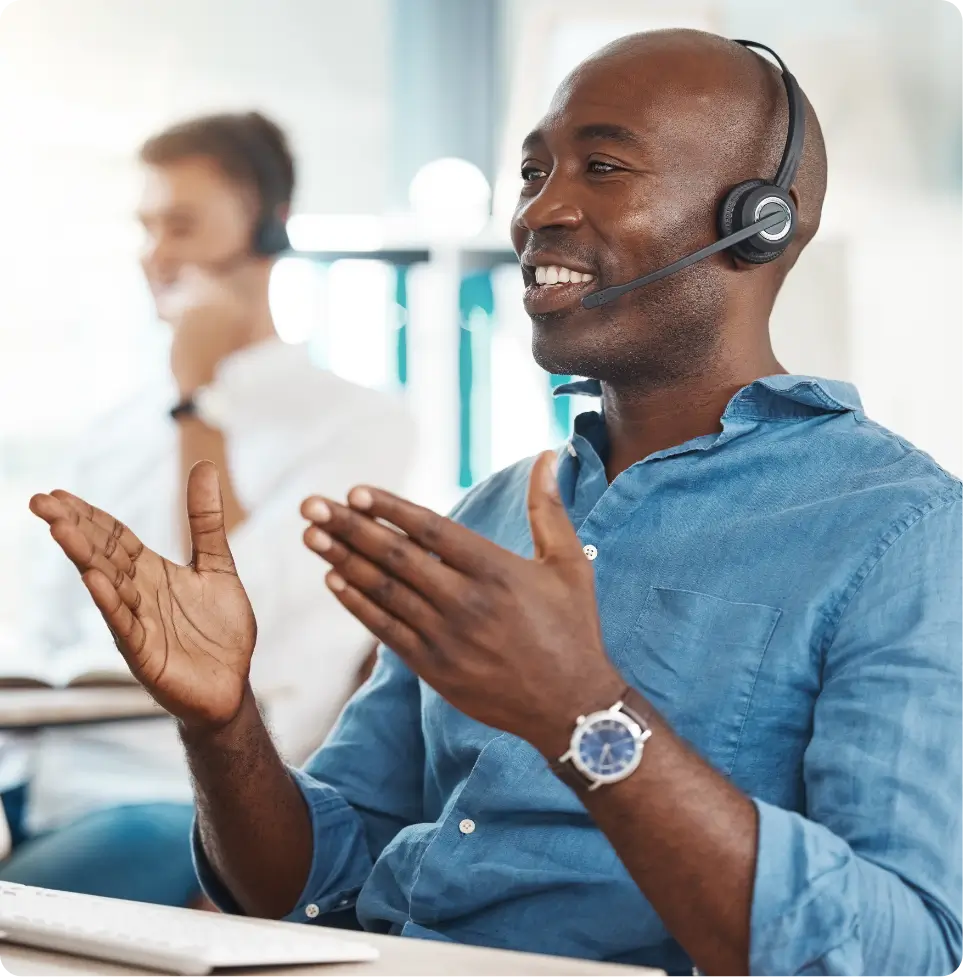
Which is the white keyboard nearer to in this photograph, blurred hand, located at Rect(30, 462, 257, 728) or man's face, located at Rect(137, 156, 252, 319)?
blurred hand, located at Rect(30, 462, 257, 728)

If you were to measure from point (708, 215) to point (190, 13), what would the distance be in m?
2.17

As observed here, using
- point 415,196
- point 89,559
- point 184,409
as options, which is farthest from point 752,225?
point 415,196

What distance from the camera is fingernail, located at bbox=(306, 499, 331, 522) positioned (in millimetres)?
699

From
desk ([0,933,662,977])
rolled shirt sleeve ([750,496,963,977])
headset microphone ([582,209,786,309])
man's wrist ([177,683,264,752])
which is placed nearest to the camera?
desk ([0,933,662,977])

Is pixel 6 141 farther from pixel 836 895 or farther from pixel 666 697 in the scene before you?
pixel 836 895

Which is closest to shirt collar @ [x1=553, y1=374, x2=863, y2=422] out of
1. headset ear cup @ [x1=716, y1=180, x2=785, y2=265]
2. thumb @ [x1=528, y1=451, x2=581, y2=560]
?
headset ear cup @ [x1=716, y1=180, x2=785, y2=265]

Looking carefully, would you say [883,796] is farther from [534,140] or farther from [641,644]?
[534,140]

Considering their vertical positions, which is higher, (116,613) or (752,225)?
(752,225)

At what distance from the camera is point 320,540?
0.71 m

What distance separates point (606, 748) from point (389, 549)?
0.17m

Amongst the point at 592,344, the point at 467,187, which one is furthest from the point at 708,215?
the point at 467,187

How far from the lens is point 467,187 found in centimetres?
309

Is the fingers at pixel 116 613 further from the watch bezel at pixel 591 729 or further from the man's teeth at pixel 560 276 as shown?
the man's teeth at pixel 560 276

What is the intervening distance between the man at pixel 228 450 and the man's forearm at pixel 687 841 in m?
1.32
